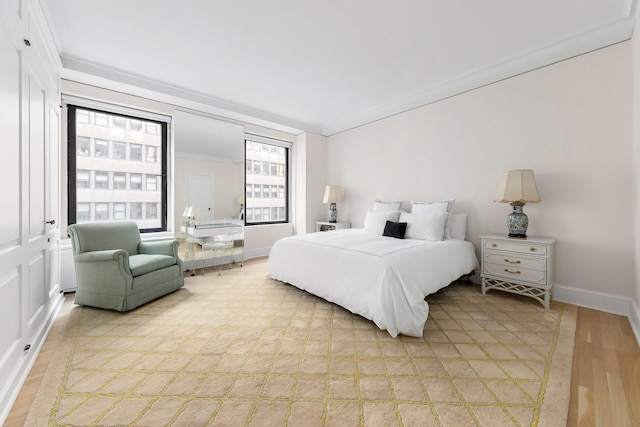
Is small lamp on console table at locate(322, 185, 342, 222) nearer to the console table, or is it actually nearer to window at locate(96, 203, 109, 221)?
the console table

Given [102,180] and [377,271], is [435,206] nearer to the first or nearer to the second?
[377,271]

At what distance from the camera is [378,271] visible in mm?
2234

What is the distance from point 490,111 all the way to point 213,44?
345 cm

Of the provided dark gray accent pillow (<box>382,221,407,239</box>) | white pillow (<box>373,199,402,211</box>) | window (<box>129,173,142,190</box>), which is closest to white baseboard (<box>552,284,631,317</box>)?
dark gray accent pillow (<box>382,221,407,239</box>)

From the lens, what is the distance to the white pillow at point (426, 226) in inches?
126

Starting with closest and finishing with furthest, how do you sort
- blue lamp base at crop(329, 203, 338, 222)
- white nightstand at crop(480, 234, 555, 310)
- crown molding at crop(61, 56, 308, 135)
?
white nightstand at crop(480, 234, 555, 310)
crown molding at crop(61, 56, 308, 135)
blue lamp base at crop(329, 203, 338, 222)

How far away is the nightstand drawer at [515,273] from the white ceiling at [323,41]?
2335 mm

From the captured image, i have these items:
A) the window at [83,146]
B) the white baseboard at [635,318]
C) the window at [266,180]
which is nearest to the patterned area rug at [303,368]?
the white baseboard at [635,318]

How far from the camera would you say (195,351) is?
1.88 meters

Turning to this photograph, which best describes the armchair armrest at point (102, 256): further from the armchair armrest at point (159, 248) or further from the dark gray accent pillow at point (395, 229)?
the dark gray accent pillow at point (395, 229)

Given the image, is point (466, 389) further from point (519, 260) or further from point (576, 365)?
point (519, 260)

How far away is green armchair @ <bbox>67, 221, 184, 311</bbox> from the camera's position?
252cm

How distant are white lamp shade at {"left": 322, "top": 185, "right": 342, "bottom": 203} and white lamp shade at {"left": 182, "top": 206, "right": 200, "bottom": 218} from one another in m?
2.36

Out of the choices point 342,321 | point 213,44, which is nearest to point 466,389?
point 342,321
